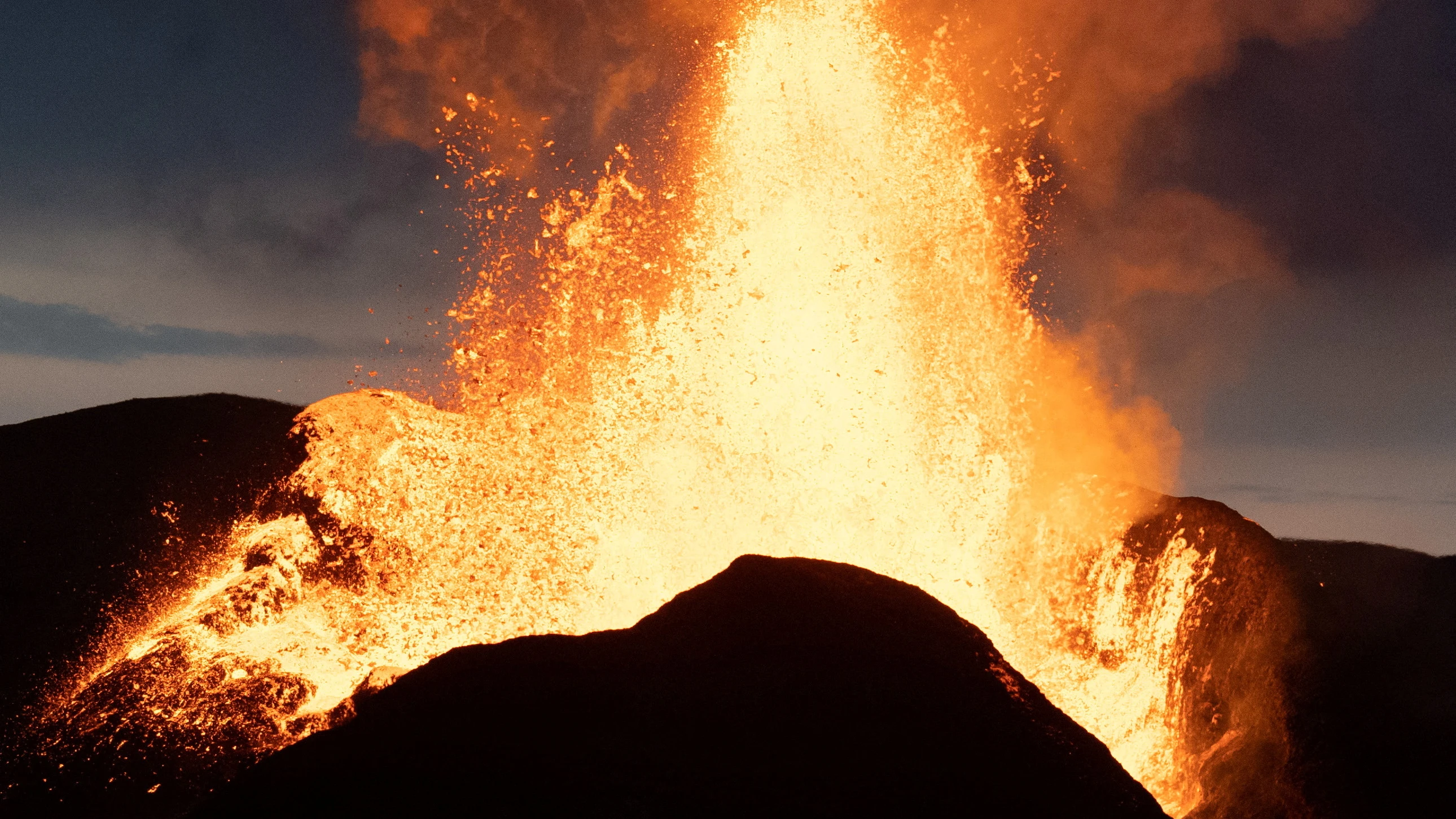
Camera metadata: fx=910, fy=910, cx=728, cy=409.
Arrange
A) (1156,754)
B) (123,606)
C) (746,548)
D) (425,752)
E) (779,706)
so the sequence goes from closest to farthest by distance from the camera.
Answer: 1. (425,752)
2. (779,706)
3. (1156,754)
4. (123,606)
5. (746,548)

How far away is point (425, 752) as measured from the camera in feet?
20.6

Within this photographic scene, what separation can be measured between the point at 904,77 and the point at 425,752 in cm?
1371

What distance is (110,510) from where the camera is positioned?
15094 mm

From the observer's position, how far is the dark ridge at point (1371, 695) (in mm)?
10203

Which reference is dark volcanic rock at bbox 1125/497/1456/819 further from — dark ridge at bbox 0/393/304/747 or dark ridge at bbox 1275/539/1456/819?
dark ridge at bbox 0/393/304/747

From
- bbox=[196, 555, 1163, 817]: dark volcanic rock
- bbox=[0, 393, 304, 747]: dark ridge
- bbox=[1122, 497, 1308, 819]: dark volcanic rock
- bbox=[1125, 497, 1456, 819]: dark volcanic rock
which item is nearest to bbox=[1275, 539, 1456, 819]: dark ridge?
bbox=[1125, 497, 1456, 819]: dark volcanic rock

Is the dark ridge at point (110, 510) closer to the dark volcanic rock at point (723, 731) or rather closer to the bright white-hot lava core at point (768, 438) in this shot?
the bright white-hot lava core at point (768, 438)

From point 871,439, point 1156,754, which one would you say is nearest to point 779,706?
point 1156,754

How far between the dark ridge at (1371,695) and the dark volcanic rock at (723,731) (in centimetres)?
507

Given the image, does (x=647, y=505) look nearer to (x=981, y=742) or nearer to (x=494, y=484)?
(x=494, y=484)

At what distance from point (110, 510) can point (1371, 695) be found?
18515 mm

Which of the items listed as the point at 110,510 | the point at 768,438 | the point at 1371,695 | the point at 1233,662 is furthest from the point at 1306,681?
the point at 110,510

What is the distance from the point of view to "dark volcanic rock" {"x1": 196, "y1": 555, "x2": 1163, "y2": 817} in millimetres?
6012

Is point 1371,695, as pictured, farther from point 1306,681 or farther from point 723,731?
point 723,731
